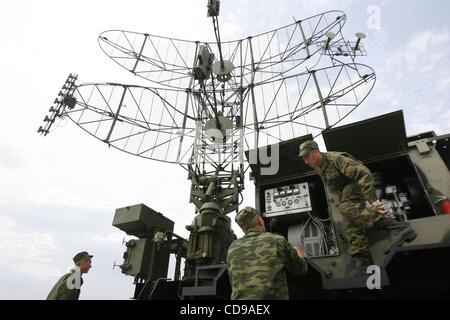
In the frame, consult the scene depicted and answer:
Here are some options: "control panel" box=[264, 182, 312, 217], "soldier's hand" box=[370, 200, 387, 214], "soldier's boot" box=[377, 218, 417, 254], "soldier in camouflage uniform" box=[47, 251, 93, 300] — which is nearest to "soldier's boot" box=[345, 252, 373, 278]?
"soldier's boot" box=[377, 218, 417, 254]

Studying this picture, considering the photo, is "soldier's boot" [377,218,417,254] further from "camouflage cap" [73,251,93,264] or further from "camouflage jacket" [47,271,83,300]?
"camouflage cap" [73,251,93,264]

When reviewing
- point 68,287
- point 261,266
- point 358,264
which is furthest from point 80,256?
point 358,264

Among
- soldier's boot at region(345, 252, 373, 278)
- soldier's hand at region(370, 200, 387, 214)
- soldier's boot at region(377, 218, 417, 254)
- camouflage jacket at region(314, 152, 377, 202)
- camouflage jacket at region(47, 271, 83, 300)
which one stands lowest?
camouflage jacket at region(47, 271, 83, 300)

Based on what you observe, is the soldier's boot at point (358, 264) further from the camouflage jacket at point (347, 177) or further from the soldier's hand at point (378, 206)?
the camouflage jacket at point (347, 177)

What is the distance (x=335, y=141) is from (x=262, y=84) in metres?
4.72

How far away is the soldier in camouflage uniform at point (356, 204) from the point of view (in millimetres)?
3299

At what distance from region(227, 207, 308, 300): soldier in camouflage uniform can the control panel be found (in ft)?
5.90

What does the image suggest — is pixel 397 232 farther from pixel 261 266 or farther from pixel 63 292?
pixel 63 292

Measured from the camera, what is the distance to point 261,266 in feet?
8.61

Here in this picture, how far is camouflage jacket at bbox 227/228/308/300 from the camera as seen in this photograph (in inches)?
100

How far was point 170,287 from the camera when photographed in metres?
5.04

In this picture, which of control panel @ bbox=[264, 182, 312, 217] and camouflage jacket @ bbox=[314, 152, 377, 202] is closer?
camouflage jacket @ bbox=[314, 152, 377, 202]

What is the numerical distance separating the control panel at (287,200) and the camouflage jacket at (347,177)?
82cm

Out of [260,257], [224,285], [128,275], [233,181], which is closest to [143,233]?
[128,275]
